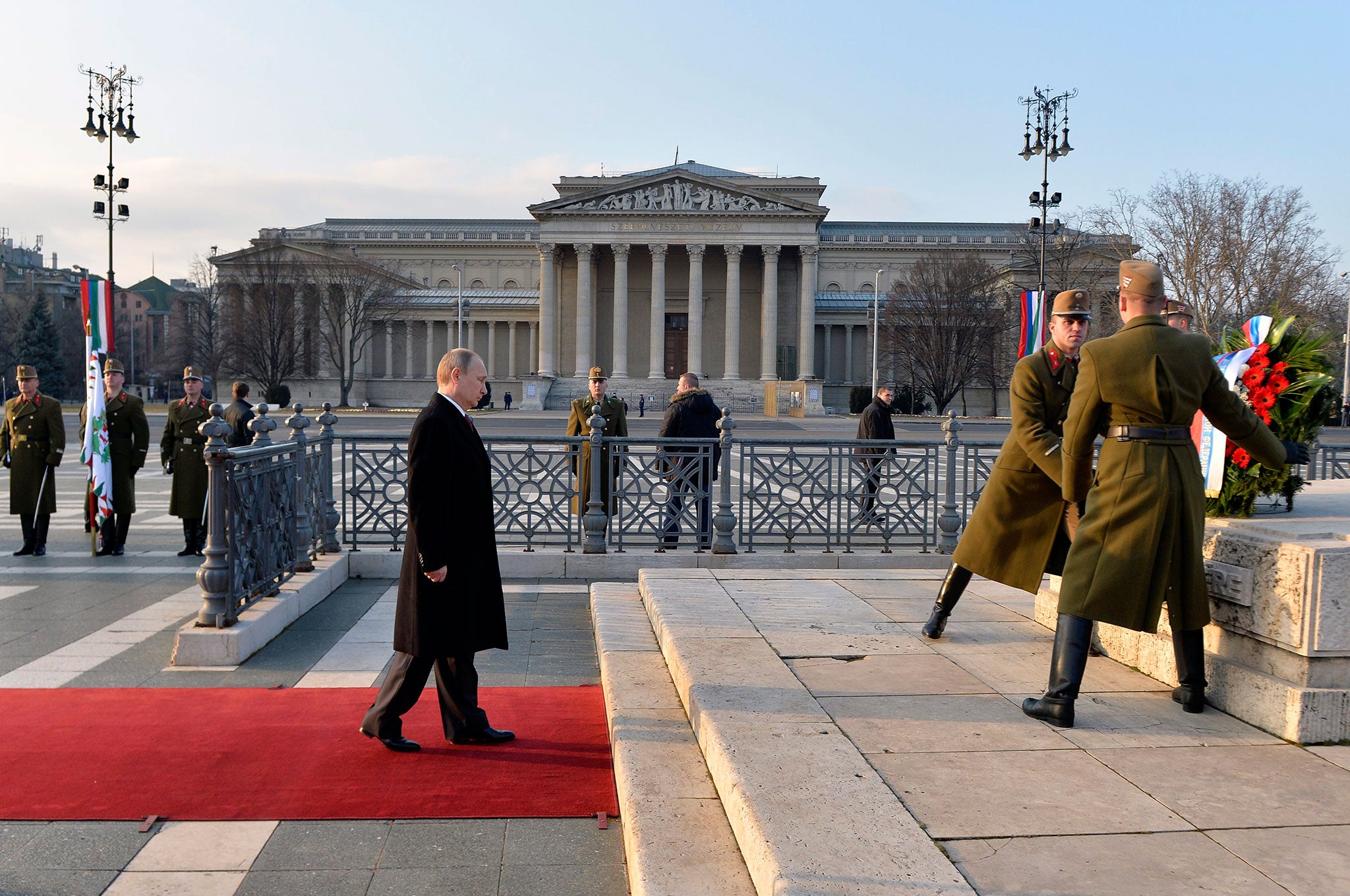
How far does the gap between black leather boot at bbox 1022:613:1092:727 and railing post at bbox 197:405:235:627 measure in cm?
486

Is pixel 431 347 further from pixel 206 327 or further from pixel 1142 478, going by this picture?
pixel 1142 478

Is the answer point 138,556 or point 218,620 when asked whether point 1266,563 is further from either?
point 138,556

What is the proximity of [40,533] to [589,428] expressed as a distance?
5844 mm

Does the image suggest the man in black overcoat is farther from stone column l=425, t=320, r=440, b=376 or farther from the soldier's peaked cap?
stone column l=425, t=320, r=440, b=376

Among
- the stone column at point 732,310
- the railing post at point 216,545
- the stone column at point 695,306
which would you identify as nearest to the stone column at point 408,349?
the stone column at point 695,306

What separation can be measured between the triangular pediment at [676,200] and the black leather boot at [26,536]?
60.3 metres

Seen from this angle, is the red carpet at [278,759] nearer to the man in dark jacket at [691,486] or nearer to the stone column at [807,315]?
the man in dark jacket at [691,486]

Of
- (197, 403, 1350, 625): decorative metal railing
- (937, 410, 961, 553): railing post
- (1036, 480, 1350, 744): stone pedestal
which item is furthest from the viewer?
(937, 410, 961, 553): railing post

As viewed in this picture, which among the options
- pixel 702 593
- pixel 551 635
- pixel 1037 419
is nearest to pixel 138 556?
pixel 551 635

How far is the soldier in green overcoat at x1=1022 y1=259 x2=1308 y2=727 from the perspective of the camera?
13.1ft

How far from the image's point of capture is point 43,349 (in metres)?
68.8

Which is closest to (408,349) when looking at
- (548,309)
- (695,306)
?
(548,309)

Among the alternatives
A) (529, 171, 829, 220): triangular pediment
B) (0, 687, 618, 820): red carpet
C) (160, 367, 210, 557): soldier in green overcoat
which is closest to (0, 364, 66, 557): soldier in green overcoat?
(160, 367, 210, 557): soldier in green overcoat

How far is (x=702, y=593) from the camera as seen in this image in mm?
6992
